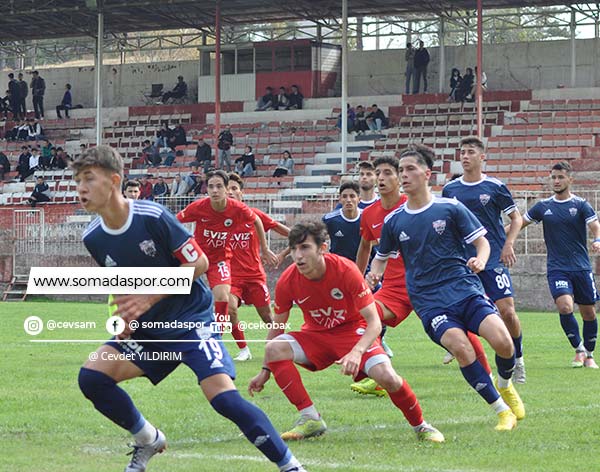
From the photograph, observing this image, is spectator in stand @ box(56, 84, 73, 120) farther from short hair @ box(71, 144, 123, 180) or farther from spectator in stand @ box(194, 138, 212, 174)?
short hair @ box(71, 144, 123, 180)

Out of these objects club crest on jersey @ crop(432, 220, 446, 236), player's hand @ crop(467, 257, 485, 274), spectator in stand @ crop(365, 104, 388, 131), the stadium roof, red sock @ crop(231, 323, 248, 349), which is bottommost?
red sock @ crop(231, 323, 248, 349)

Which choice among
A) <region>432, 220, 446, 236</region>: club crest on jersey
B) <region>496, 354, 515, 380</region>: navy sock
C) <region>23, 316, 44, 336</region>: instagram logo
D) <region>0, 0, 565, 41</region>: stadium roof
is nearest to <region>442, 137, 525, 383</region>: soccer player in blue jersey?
<region>496, 354, 515, 380</region>: navy sock

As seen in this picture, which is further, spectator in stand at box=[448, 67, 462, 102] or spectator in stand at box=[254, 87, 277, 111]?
spectator in stand at box=[254, 87, 277, 111]

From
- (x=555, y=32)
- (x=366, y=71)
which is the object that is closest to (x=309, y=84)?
(x=366, y=71)

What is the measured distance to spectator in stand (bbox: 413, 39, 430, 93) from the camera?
4106 cm

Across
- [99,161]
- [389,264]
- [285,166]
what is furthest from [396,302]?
[285,166]

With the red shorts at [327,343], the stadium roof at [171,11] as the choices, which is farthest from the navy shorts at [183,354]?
the stadium roof at [171,11]

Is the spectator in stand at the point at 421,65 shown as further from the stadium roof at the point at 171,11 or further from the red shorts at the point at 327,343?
the red shorts at the point at 327,343

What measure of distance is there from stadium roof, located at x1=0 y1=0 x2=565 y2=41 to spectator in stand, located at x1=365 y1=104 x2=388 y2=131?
3.42 metres

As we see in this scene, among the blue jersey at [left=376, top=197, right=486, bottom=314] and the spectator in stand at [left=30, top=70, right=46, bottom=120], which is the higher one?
the spectator in stand at [left=30, top=70, right=46, bottom=120]

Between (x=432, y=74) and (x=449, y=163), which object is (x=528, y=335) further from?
(x=432, y=74)

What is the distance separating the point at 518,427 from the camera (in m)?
9.02

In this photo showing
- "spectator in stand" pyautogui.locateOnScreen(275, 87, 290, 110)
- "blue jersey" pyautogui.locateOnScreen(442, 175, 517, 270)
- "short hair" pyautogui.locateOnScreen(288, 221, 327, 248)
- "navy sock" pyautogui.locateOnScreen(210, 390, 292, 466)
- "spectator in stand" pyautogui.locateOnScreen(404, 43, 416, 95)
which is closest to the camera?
"navy sock" pyautogui.locateOnScreen(210, 390, 292, 466)

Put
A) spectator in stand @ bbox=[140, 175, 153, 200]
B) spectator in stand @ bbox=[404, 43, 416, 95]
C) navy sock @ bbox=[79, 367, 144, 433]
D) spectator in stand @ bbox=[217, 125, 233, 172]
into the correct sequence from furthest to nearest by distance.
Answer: spectator in stand @ bbox=[404, 43, 416, 95]
spectator in stand @ bbox=[217, 125, 233, 172]
spectator in stand @ bbox=[140, 175, 153, 200]
navy sock @ bbox=[79, 367, 144, 433]
